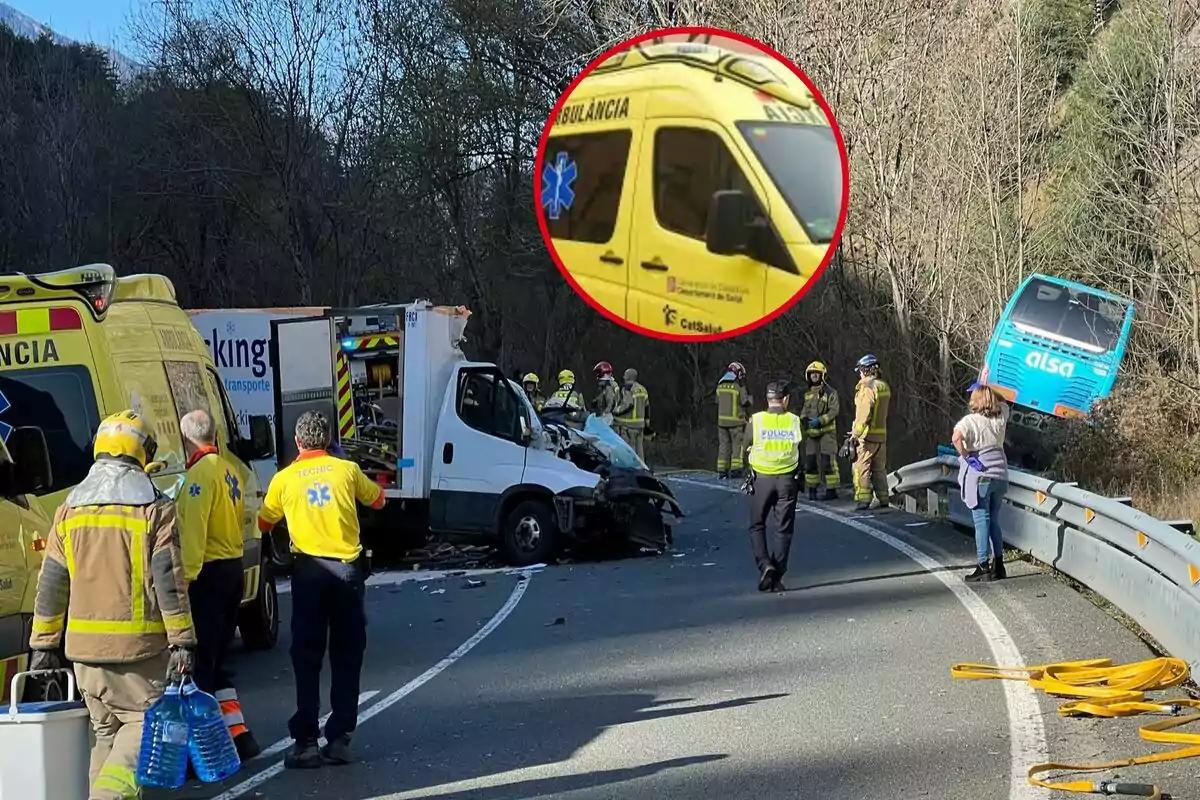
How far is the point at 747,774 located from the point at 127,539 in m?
2.92

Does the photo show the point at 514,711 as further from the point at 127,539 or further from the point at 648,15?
the point at 648,15

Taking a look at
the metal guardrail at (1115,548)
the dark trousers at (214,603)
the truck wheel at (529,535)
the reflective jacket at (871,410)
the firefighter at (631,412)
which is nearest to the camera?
the dark trousers at (214,603)

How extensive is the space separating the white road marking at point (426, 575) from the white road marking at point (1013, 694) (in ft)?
12.7

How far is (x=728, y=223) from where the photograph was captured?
4.26 metres

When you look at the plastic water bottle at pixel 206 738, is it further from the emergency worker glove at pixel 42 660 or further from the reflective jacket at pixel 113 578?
the emergency worker glove at pixel 42 660

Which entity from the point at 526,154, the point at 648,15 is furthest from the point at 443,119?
the point at 648,15

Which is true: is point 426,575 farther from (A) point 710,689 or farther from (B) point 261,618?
(A) point 710,689

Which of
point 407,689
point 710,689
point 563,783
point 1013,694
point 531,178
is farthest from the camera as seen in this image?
point 531,178

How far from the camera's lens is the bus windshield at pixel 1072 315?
19578 mm

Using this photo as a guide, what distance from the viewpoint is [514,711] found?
7902 mm

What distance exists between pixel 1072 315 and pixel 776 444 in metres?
9.67

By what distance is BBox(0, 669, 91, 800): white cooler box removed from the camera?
16.8 ft

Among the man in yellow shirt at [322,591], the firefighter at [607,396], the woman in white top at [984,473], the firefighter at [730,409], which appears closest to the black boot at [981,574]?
the woman in white top at [984,473]

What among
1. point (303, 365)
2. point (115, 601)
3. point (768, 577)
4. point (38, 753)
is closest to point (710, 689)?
point (768, 577)
